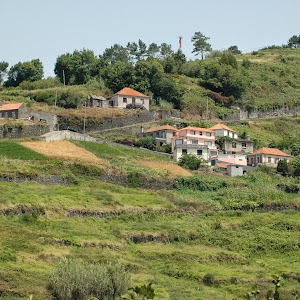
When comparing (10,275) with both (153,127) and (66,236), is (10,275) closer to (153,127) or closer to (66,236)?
(66,236)

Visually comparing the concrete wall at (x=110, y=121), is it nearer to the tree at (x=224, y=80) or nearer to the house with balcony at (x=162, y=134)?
the house with balcony at (x=162, y=134)

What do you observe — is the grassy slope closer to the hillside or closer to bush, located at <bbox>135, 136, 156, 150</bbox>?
bush, located at <bbox>135, 136, 156, 150</bbox>

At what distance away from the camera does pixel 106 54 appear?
162 meters

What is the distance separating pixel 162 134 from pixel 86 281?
172ft

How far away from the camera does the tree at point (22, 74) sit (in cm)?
13688

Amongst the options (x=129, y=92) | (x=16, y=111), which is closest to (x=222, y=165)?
(x=129, y=92)

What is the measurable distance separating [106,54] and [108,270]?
369ft

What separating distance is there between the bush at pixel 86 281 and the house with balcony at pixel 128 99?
207ft

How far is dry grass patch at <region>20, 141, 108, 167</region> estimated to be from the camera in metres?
85.7

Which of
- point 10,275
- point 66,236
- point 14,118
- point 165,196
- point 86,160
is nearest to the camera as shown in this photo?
point 10,275

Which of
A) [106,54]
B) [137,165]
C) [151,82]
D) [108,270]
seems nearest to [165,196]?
[137,165]

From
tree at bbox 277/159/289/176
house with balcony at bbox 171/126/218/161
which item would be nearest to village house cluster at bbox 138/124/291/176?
house with balcony at bbox 171/126/218/161

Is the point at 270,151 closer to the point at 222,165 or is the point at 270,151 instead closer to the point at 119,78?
the point at 222,165

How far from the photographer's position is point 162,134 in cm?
10269
